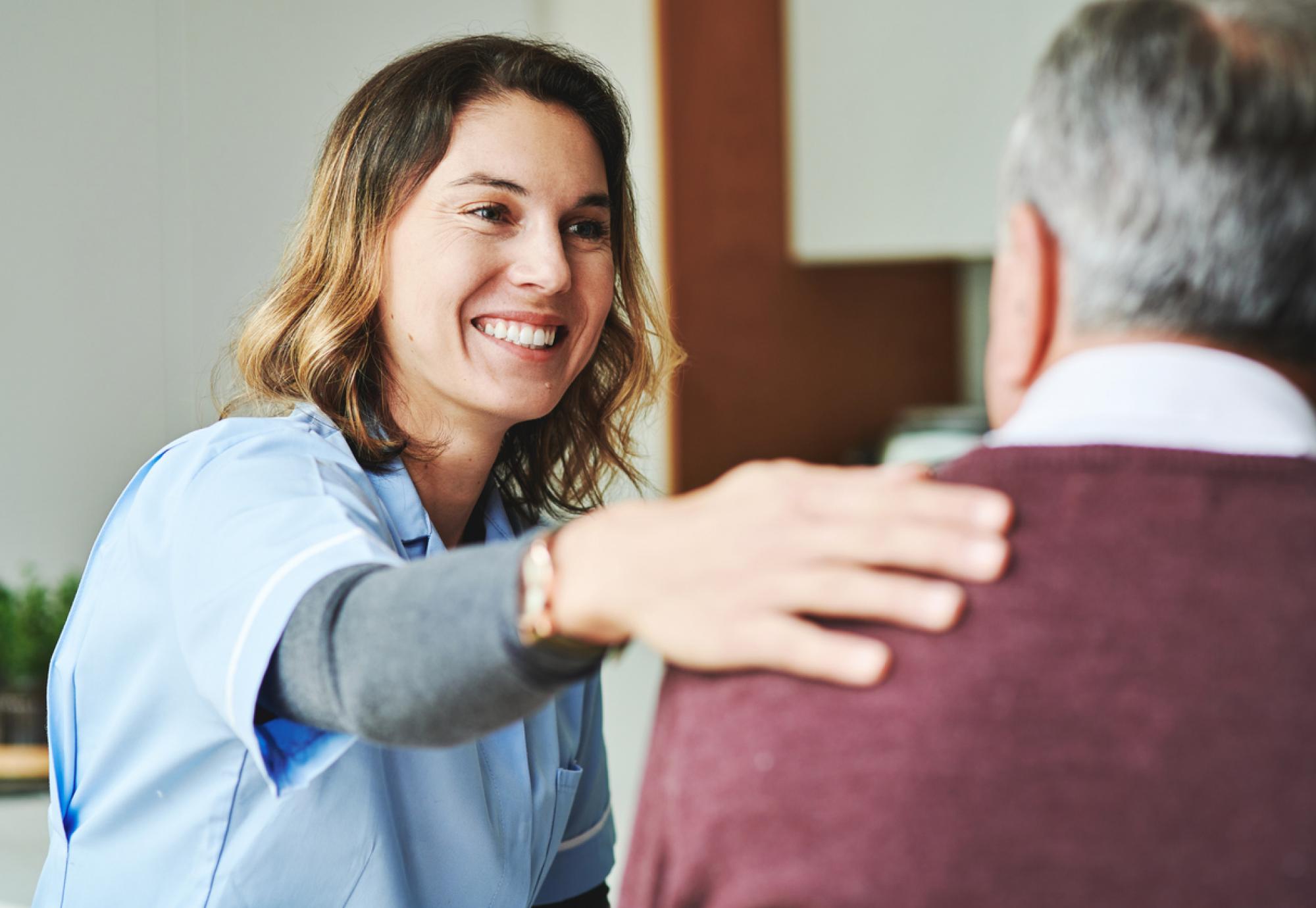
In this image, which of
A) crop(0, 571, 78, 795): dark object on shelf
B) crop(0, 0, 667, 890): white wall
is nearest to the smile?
crop(0, 571, 78, 795): dark object on shelf

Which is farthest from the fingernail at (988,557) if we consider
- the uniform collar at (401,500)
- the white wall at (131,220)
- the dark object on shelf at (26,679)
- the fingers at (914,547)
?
the white wall at (131,220)

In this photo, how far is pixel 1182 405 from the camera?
0.60 metres

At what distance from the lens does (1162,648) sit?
21.9 inches

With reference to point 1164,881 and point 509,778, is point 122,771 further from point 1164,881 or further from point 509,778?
point 1164,881

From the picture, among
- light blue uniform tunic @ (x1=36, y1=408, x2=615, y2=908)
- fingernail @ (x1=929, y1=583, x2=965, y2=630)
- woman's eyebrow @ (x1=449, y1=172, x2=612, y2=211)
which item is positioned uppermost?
woman's eyebrow @ (x1=449, y1=172, x2=612, y2=211)

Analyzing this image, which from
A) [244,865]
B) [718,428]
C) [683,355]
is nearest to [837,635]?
[244,865]

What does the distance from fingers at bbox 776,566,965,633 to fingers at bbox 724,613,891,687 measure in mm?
10

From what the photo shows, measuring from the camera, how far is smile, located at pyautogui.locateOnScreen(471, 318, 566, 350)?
1.23m

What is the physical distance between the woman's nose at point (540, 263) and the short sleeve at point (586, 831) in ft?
1.32

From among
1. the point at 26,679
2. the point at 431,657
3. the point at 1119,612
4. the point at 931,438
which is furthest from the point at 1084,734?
the point at 931,438

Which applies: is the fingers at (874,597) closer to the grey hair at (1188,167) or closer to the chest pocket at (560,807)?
the grey hair at (1188,167)

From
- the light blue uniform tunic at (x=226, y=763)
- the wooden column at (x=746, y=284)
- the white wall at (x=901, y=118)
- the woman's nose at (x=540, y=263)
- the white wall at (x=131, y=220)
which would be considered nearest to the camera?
the light blue uniform tunic at (x=226, y=763)

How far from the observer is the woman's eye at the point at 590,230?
1301 mm

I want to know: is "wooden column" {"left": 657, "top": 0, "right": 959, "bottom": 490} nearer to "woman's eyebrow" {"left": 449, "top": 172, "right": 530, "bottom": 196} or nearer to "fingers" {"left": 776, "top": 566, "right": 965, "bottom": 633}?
"woman's eyebrow" {"left": 449, "top": 172, "right": 530, "bottom": 196}
